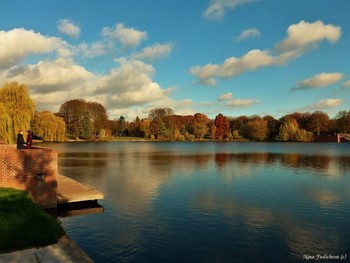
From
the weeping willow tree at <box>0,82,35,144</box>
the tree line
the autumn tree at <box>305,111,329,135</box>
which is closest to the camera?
the weeping willow tree at <box>0,82,35,144</box>

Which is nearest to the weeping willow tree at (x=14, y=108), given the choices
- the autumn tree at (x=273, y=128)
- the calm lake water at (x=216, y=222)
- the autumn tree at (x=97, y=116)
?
the calm lake water at (x=216, y=222)

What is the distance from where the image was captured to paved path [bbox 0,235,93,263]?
29.8ft

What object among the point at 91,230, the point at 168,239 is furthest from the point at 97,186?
the point at 168,239

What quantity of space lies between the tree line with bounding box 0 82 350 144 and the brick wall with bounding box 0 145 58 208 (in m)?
83.0

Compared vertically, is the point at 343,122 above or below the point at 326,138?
above

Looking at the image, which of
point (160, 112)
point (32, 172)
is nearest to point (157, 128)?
point (160, 112)

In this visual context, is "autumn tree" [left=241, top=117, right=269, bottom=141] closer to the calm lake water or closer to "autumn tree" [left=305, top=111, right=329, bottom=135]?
"autumn tree" [left=305, top=111, right=329, bottom=135]

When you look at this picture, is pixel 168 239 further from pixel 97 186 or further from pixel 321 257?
pixel 97 186

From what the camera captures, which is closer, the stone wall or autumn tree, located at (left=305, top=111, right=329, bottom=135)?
the stone wall

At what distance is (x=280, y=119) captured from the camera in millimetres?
144375

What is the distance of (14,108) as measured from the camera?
141ft

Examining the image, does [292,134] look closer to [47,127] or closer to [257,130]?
[257,130]

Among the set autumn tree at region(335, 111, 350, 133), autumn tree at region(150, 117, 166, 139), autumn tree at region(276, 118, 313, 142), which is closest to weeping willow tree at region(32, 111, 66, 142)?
autumn tree at region(150, 117, 166, 139)

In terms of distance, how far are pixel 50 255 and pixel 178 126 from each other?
15184 cm
